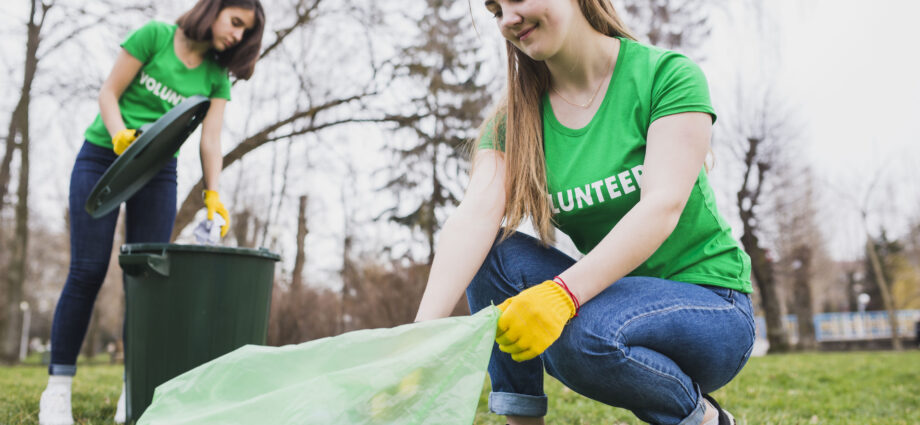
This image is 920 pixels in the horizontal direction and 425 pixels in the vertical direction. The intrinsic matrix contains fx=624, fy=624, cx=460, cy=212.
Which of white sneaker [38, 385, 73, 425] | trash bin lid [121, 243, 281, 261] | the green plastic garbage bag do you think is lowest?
white sneaker [38, 385, 73, 425]

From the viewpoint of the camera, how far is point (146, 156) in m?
2.24

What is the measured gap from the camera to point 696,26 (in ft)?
28.0

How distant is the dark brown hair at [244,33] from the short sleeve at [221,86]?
3 cm

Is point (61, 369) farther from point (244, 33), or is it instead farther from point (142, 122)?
point (244, 33)

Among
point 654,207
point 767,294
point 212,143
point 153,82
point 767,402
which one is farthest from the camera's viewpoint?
point 767,294

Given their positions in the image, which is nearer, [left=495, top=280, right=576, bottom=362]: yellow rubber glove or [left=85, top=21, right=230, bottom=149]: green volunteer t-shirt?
[left=495, top=280, right=576, bottom=362]: yellow rubber glove

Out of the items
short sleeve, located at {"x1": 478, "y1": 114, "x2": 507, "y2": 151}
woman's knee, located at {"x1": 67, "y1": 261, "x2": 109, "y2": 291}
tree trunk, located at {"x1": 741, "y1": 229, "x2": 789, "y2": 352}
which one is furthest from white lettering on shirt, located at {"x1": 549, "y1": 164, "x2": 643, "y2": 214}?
tree trunk, located at {"x1": 741, "y1": 229, "x2": 789, "y2": 352}

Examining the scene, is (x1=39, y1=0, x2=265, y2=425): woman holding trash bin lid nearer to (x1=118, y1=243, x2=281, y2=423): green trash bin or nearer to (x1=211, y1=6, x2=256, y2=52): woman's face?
(x1=211, y1=6, x2=256, y2=52): woman's face

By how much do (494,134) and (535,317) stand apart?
2.02ft

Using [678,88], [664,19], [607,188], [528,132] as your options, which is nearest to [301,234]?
[664,19]

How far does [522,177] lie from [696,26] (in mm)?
8112

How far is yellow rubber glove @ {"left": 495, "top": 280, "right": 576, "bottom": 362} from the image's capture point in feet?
3.66

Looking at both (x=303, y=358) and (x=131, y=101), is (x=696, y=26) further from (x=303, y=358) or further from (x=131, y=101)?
(x=303, y=358)

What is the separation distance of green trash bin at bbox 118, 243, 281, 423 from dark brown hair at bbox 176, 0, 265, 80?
89cm
